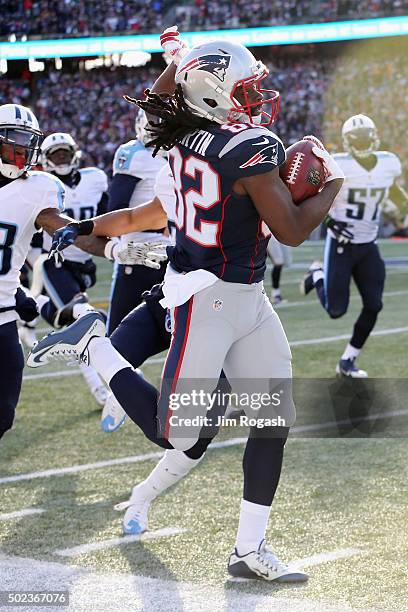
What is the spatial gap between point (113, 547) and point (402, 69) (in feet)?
79.2

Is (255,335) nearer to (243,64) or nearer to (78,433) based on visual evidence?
(243,64)

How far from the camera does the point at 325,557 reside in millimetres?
3506

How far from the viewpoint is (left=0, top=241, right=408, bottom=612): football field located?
10.4 feet

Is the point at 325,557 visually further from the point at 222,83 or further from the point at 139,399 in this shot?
the point at 222,83

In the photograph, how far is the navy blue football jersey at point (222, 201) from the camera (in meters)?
3.08

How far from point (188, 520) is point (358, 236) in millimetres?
3610

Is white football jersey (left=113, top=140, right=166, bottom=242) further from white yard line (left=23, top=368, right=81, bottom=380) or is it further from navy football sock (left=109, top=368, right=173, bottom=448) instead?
white yard line (left=23, top=368, right=81, bottom=380)

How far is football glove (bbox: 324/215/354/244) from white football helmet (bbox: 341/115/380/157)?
60 centimetres

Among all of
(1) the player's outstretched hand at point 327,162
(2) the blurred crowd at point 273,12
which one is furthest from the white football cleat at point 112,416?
(2) the blurred crowd at point 273,12

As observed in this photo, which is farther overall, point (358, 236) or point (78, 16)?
point (78, 16)

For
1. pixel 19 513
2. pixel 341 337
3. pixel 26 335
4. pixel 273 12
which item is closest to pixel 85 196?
pixel 26 335

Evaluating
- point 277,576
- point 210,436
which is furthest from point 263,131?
point 277,576

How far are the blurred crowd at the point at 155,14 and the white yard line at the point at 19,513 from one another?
23.0m

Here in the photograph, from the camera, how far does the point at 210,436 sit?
3.60 metres
